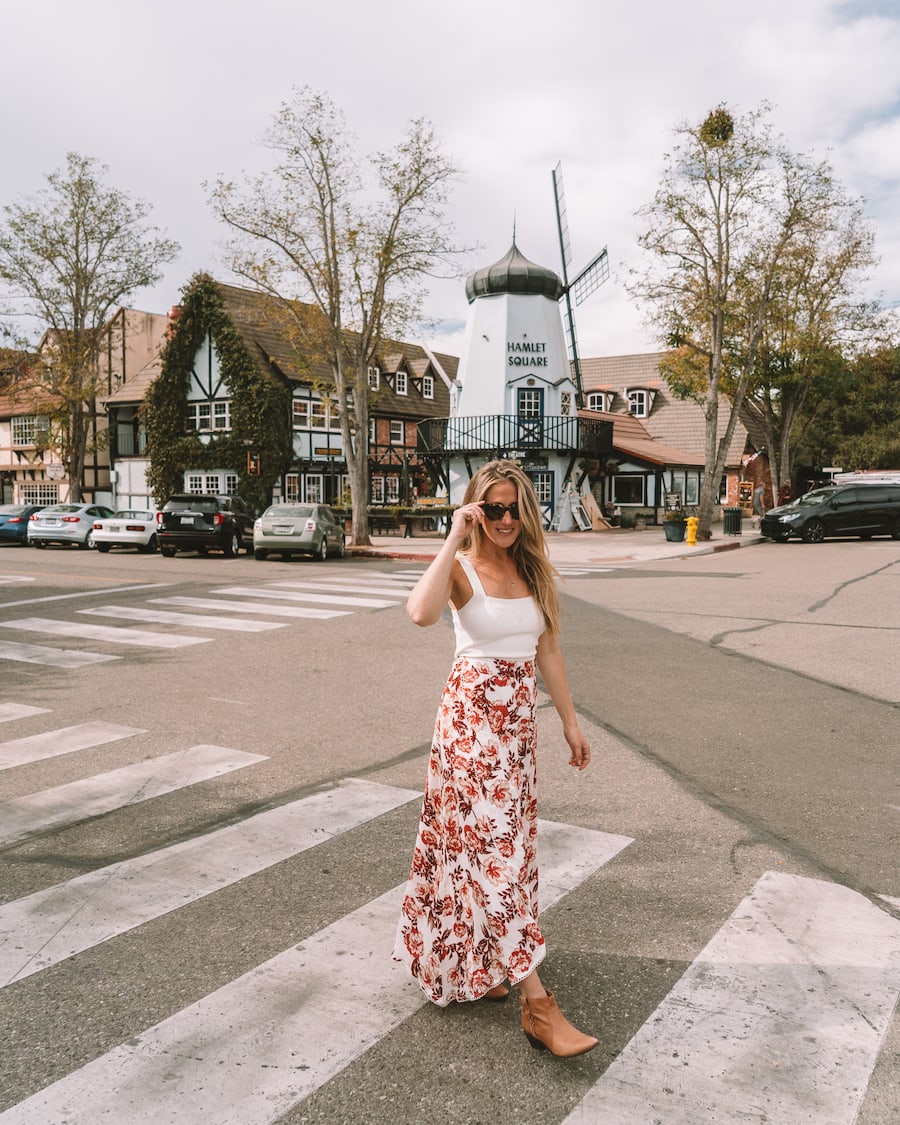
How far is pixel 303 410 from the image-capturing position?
1651 inches

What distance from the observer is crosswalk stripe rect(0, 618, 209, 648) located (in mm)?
10766

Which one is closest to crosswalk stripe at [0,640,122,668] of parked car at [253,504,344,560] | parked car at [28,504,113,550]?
parked car at [253,504,344,560]

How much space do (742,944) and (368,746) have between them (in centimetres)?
336

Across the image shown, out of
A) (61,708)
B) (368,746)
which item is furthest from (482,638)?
(61,708)

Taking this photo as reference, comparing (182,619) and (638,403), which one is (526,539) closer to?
(182,619)

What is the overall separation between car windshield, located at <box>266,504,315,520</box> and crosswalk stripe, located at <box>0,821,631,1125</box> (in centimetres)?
2020

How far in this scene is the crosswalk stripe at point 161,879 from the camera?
362 cm

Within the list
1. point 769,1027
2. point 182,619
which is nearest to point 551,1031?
point 769,1027

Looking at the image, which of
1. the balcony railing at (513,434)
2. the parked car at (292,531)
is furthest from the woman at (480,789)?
the balcony railing at (513,434)

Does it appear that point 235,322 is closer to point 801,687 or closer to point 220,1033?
point 801,687

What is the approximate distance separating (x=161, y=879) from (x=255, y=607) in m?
9.61

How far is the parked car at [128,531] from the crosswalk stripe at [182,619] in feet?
45.1

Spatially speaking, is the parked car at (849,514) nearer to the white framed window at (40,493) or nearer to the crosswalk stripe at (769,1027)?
the crosswalk stripe at (769,1027)

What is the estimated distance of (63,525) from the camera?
96.4 ft
